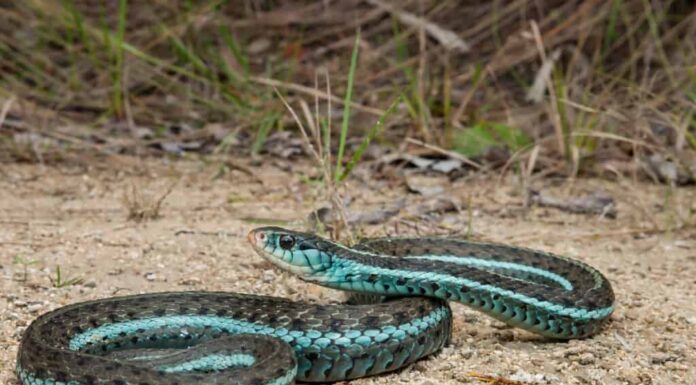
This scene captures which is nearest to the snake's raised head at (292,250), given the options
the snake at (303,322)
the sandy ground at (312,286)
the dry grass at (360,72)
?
the snake at (303,322)

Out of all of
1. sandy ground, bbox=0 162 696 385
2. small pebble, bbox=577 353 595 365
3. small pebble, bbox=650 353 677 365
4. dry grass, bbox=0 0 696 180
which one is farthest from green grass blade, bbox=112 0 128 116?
small pebble, bbox=650 353 677 365

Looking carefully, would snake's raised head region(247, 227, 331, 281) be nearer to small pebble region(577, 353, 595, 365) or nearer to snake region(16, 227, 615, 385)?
snake region(16, 227, 615, 385)

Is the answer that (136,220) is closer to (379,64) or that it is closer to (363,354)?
(363,354)

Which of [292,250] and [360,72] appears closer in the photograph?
[292,250]

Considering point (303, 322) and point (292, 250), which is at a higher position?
point (292, 250)

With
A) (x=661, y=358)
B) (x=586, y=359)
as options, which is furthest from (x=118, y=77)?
(x=661, y=358)

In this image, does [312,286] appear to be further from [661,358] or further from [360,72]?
[360,72]
